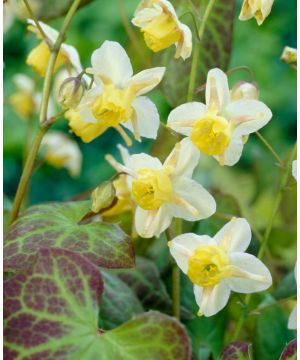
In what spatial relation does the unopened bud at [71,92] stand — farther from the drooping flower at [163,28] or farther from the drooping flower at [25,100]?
the drooping flower at [25,100]

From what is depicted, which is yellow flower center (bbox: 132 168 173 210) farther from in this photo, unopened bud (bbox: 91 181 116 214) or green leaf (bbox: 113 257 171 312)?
green leaf (bbox: 113 257 171 312)

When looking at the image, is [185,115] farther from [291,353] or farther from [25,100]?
[25,100]

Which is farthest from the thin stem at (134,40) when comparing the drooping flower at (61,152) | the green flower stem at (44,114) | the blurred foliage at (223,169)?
the drooping flower at (61,152)

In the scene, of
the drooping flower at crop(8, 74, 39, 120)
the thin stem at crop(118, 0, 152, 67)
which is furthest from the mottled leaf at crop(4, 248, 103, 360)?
the drooping flower at crop(8, 74, 39, 120)

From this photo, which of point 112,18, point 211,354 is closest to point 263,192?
point 211,354

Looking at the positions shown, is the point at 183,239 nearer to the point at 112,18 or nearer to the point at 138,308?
the point at 138,308

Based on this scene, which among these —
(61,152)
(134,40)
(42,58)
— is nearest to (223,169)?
(61,152)
